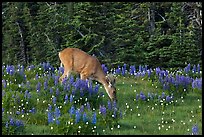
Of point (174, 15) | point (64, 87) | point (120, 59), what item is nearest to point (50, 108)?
point (64, 87)

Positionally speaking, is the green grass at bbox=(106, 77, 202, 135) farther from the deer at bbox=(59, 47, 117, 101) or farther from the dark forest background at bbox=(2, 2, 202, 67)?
the dark forest background at bbox=(2, 2, 202, 67)

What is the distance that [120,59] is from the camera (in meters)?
26.9

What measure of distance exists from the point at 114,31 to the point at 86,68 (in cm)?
1547

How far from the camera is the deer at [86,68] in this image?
12062 millimetres

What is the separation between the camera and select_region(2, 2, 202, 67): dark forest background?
2702cm

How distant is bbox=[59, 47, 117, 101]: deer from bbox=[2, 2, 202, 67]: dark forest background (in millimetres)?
11290

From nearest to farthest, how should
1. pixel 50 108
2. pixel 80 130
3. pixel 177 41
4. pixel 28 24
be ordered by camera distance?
pixel 80 130
pixel 50 108
pixel 177 41
pixel 28 24

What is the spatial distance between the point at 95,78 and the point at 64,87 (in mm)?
2108

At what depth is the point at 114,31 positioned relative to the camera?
28.5 metres

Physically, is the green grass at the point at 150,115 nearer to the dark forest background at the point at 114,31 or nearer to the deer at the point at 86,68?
the deer at the point at 86,68

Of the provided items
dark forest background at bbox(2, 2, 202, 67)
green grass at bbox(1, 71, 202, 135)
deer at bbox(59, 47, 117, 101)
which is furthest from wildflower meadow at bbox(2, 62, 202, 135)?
dark forest background at bbox(2, 2, 202, 67)

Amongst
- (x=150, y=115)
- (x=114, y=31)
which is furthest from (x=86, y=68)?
(x=114, y=31)

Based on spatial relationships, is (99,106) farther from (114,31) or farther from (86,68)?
(114,31)

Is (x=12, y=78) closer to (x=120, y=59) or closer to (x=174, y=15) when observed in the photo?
(x=120, y=59)
